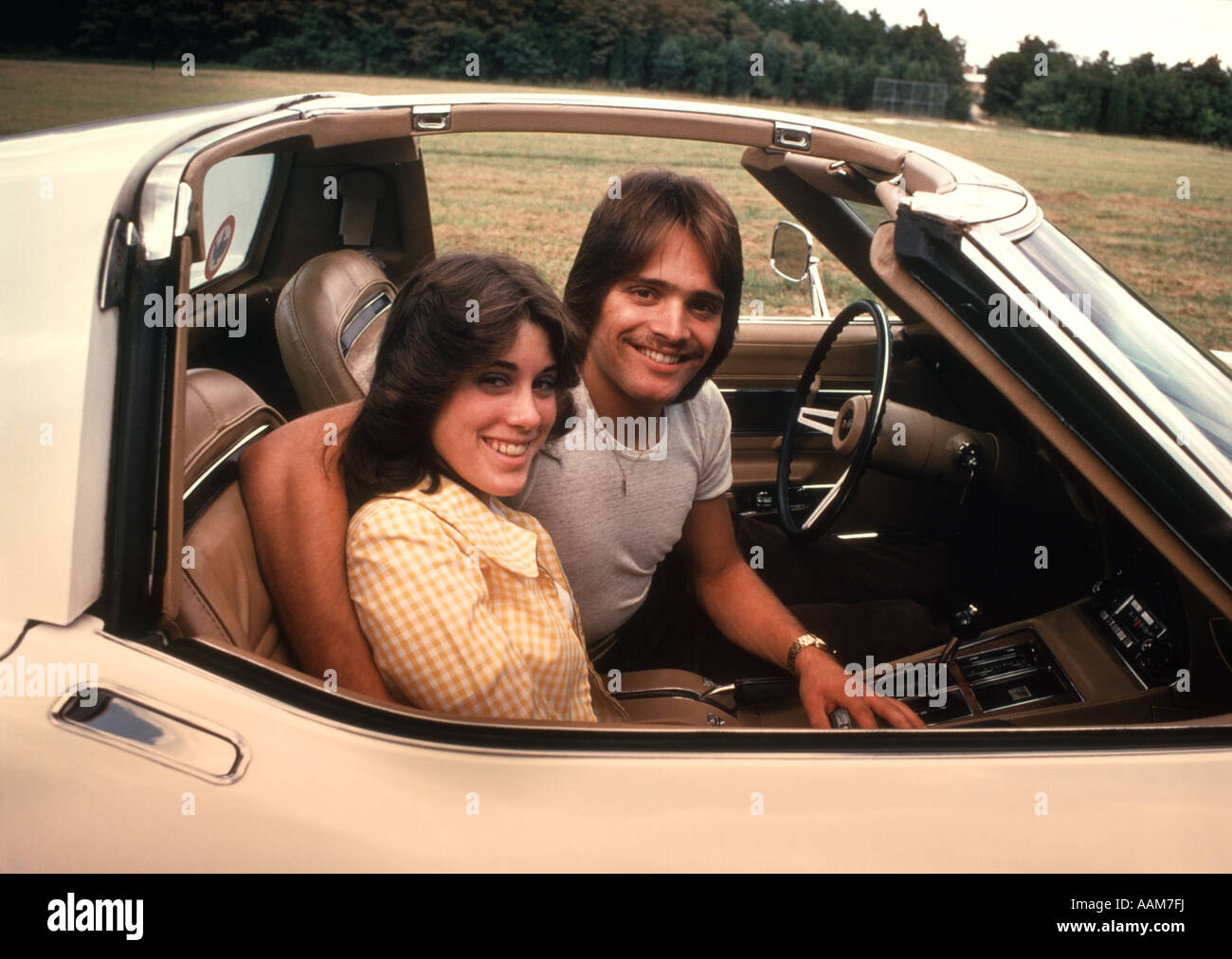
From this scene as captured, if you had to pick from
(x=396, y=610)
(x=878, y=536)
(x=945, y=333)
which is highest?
(x=945, y=333)

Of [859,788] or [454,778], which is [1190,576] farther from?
[454,778]

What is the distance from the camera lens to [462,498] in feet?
4.75

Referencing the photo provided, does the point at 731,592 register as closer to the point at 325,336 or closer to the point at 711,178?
the point at 325,336

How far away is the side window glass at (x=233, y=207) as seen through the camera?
2.38 meters

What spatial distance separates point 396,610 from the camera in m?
1.28

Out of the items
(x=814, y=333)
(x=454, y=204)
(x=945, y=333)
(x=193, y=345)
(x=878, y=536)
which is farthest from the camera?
(x=454, y=204)

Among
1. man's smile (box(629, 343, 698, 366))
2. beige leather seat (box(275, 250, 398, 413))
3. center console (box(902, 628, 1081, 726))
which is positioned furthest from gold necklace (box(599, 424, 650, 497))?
center console (box(902, 628, 1081, 726))

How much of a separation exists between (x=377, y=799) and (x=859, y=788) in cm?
56

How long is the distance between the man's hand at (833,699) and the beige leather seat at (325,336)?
1.10m

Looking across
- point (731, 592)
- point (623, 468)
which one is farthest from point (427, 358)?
point (731, 592)

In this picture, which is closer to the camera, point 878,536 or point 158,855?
point 158,855
